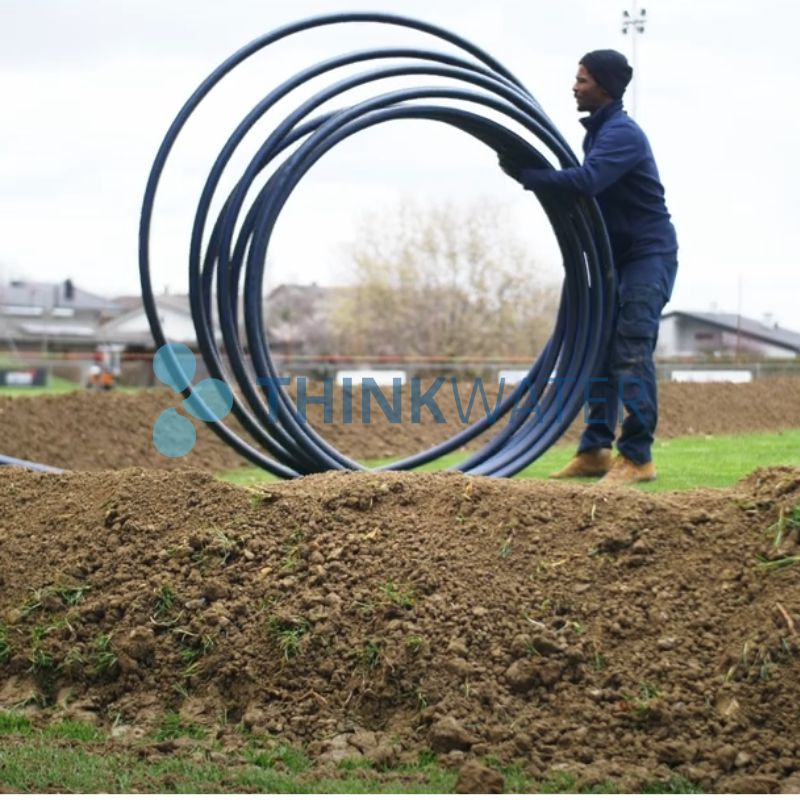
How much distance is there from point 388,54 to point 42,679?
12.4 ft

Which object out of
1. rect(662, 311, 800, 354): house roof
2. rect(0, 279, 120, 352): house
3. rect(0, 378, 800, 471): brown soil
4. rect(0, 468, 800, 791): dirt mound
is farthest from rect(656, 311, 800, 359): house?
rect(0, 279, 120, 352): house

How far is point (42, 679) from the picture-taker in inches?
161

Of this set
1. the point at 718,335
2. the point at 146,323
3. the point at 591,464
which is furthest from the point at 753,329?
the point at 146,323

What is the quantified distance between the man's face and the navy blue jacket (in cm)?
4

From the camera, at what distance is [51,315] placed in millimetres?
58656

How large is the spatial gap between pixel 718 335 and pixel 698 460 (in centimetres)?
2507

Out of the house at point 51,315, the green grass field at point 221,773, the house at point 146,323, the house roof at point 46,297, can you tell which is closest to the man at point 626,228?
the green grass field at point 221,773

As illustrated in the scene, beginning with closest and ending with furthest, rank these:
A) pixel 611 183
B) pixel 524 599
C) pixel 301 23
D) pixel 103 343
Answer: pixel 524 599 < pixel 301 23 < pixel 611 183 < pixel 103 343

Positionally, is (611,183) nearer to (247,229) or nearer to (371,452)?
(247,229)

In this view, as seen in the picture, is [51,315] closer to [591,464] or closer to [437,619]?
[591,464]

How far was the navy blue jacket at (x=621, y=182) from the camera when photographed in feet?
21.9

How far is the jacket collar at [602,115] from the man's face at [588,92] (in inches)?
1.3

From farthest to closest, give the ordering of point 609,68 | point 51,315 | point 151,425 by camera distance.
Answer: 1. point 51,315
2. point 151,425
3. point 609,68

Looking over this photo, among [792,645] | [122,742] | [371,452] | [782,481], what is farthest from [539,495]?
[371,452]
